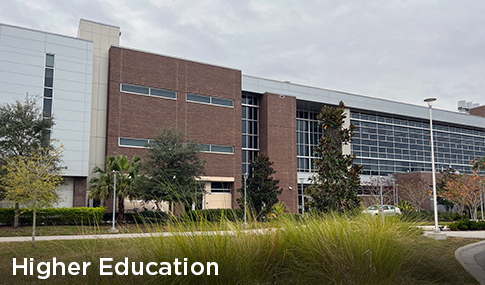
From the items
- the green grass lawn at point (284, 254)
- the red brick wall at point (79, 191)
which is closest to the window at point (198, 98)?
the red brick wall at point (79, 191)

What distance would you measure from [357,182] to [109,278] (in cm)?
1145

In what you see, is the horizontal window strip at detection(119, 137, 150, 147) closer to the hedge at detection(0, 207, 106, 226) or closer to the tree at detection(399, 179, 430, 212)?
the hedge at detection(0, 207, 106, 226)

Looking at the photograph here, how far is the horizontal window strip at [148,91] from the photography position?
35.2 meters

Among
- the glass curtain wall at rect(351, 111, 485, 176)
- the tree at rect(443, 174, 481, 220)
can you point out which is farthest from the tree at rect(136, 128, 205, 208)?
the glass curtain wall at rect(351, 111, 485, 176)

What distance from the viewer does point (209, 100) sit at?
129 ft

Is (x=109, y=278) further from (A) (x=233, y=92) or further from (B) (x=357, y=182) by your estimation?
(A) (x=233, y=92)

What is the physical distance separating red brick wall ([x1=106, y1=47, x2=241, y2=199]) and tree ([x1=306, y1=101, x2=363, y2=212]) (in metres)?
21.8

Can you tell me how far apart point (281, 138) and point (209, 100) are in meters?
9.32

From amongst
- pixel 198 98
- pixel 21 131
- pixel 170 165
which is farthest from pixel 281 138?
pixel 21 131

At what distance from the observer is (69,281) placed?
4.95 meters

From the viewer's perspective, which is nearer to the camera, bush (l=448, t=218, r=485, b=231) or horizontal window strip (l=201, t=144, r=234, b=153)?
bush (l=448, t=218, r=485, b=231)

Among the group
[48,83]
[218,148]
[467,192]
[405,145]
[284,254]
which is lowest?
[284,254]

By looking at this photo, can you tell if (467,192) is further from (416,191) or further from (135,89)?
(135,89)

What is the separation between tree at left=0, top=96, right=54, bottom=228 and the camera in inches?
1029
